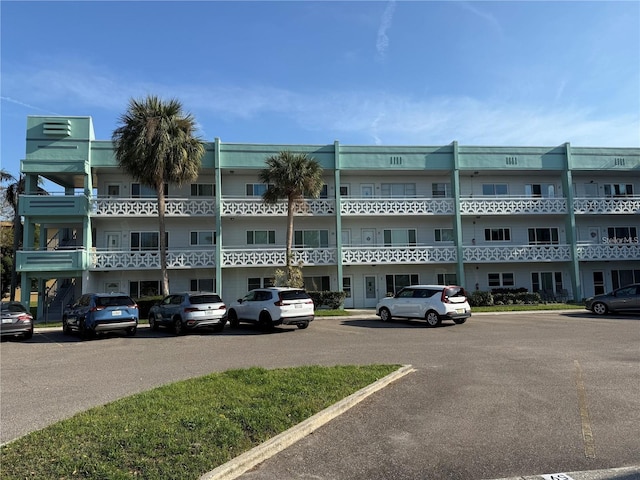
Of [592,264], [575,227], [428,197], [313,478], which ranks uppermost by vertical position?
[428,197]

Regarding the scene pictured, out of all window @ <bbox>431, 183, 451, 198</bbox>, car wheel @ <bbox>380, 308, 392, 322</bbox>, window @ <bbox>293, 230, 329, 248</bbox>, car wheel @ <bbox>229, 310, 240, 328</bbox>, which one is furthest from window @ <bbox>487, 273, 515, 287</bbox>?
car wheel @ <bbox>229, 310, 240, 328</bbox>

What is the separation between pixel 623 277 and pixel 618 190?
6.09 meters

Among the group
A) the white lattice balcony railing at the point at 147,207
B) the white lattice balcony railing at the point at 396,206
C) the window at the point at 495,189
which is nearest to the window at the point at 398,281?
the white lattice balcony railing at the point at 396,206

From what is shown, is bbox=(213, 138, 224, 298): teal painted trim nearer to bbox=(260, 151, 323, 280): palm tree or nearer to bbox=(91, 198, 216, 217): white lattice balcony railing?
bbox=(91, 198, 216, 217): white lattice balcony railing

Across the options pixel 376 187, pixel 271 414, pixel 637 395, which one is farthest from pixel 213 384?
pixel 376 187

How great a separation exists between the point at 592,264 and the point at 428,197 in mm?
12315

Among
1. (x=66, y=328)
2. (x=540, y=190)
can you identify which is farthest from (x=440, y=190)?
(x=66, y=328)

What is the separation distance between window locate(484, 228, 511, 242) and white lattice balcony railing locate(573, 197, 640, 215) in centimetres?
440

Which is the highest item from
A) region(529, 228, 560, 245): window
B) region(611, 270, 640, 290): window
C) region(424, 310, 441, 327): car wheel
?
region(529, 228, 560, 245): window

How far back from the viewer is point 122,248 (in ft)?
94.4

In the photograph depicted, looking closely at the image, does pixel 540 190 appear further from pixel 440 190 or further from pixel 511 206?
pixel 440 190

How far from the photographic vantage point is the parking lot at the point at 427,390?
507 centimetres

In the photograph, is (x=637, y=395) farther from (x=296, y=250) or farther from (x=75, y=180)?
(x=75, y=180)

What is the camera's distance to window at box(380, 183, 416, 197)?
31.3 meters
